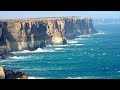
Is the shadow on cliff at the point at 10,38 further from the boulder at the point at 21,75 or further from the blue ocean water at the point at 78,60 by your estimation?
the boulder at the point at 21,75

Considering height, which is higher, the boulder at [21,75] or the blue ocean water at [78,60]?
the blue ocean water at [78,60]

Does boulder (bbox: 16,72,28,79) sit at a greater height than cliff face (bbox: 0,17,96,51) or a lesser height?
lesser

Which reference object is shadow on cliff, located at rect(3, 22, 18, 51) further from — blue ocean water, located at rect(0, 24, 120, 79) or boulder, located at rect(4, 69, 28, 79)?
boulder, located at rect(4, 69, 28, 79)

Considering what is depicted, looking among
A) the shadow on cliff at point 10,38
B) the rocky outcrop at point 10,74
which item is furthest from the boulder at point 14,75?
the shadow on cliff at point 10,38

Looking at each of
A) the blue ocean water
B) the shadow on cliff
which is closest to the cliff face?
the shadow on cliff

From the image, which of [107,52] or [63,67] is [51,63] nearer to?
[63,67]
